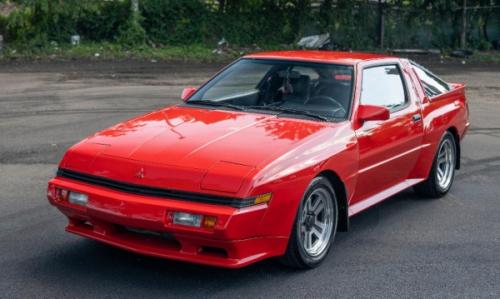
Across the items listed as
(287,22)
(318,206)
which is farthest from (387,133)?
(287,22)

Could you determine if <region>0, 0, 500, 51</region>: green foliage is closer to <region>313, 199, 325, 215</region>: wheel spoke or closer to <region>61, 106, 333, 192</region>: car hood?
<region>61, 106, 333, 192</region>: car hood

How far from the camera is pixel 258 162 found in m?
5.00

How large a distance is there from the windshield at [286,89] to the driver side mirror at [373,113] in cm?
13

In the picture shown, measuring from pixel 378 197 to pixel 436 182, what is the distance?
1369mm

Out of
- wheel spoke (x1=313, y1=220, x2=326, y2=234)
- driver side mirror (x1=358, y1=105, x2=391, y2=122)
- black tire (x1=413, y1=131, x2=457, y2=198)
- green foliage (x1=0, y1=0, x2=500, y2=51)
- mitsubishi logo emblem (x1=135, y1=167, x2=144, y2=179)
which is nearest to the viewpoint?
mitsubishi logo emblem (x1=135, y1=167, x2=144, y2=179)

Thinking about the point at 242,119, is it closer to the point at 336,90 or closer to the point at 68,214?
the point at 336,90

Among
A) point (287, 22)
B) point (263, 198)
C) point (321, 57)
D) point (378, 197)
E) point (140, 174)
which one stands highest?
point (321, 57)

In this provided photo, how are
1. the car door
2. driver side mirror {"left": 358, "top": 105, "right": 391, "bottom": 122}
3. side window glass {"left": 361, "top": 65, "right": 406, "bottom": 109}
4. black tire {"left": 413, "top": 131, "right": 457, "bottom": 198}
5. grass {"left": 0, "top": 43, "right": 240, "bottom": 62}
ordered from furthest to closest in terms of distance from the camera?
grass {"left": 0, "top": 43, "right": 240, "bottom": 62}, black tire {"left": 413, "top": 131, "right": 457, "bottom": 198}, side window glass {"left": 361, "top": 65, "right": 406, "bottom": 109}, the car door, driver side mirror {"left": 358, "top": 105, "right": 391, "bottom": 122}

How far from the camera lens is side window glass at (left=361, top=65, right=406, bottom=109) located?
21.3ft

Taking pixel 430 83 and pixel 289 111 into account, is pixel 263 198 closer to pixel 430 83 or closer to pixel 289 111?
pixel 289 111

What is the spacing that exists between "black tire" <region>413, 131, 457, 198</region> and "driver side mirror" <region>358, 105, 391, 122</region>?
1.65 meters

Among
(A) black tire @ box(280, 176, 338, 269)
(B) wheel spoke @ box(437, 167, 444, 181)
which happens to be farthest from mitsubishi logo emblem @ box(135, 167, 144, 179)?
(B) wheel spoke @ box(437, 167, 444, 181)

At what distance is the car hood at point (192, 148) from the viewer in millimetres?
4902

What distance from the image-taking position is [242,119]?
19.5 feet
